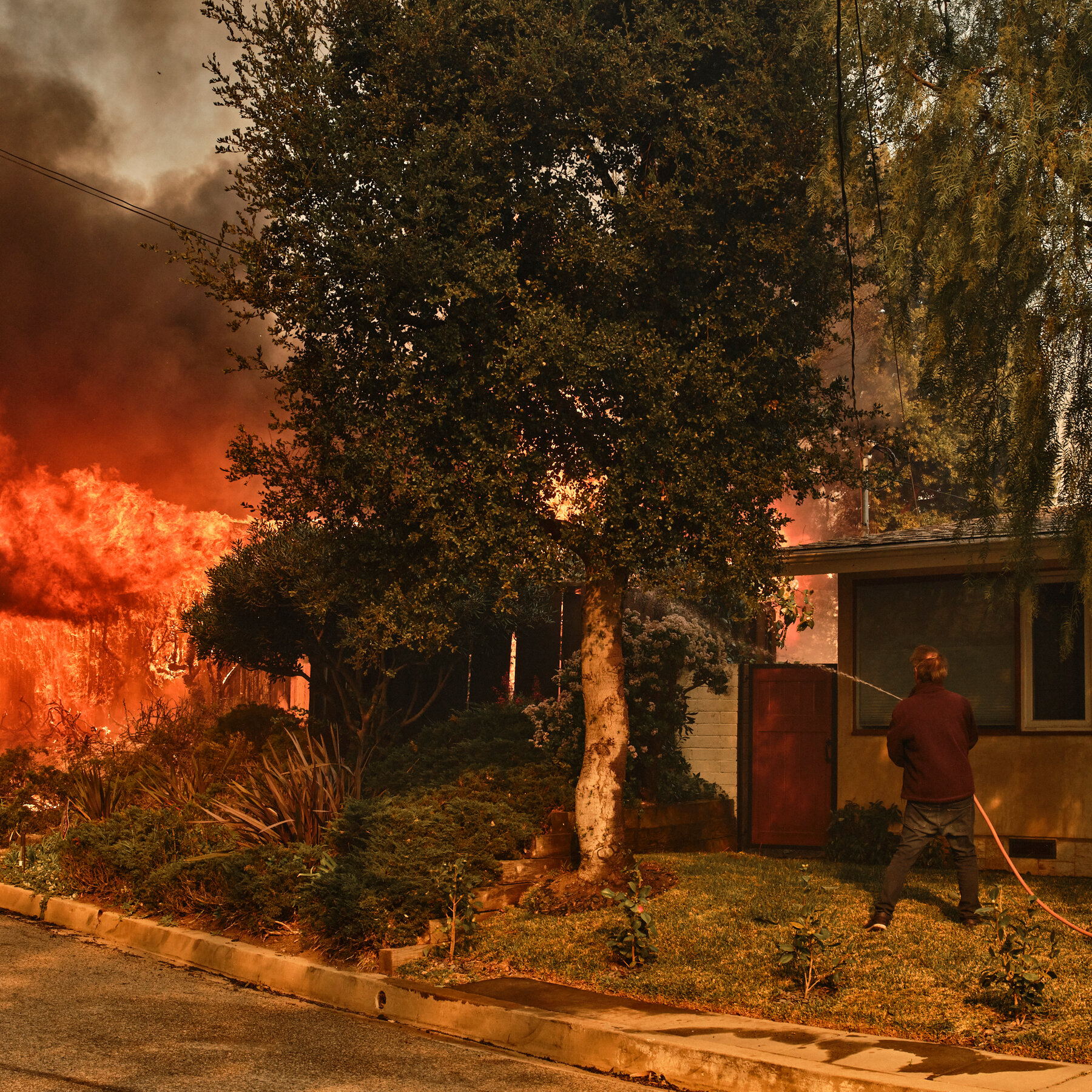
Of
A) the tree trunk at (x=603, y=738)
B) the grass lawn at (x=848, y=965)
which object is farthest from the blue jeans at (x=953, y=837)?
the tree trunk at (x=603, y=738)

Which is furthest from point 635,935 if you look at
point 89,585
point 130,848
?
point 89,585

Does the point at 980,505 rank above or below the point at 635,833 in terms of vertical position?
above

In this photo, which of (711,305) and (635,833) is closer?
(711,305)

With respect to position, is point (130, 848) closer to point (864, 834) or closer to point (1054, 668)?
point (864, 834)

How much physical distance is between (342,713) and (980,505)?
10.1m

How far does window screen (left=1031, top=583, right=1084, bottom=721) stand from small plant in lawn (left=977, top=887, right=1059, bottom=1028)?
5.10 m

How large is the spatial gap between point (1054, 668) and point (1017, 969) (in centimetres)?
610

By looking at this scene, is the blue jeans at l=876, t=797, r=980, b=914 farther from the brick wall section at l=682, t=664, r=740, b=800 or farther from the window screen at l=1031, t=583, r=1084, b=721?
the brick wall section at l=682, t=664, r=740, b=800

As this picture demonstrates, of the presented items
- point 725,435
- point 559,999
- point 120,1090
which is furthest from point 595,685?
point 120,1090

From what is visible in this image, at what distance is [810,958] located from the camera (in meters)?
6.52

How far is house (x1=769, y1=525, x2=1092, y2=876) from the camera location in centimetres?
1102

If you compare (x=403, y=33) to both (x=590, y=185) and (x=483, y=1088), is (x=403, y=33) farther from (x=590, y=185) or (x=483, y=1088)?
(x=483, y=1088)

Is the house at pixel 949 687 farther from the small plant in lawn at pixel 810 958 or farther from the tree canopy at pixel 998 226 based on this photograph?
the small plant in lawn at pixel 810 958

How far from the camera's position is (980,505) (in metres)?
8.18
